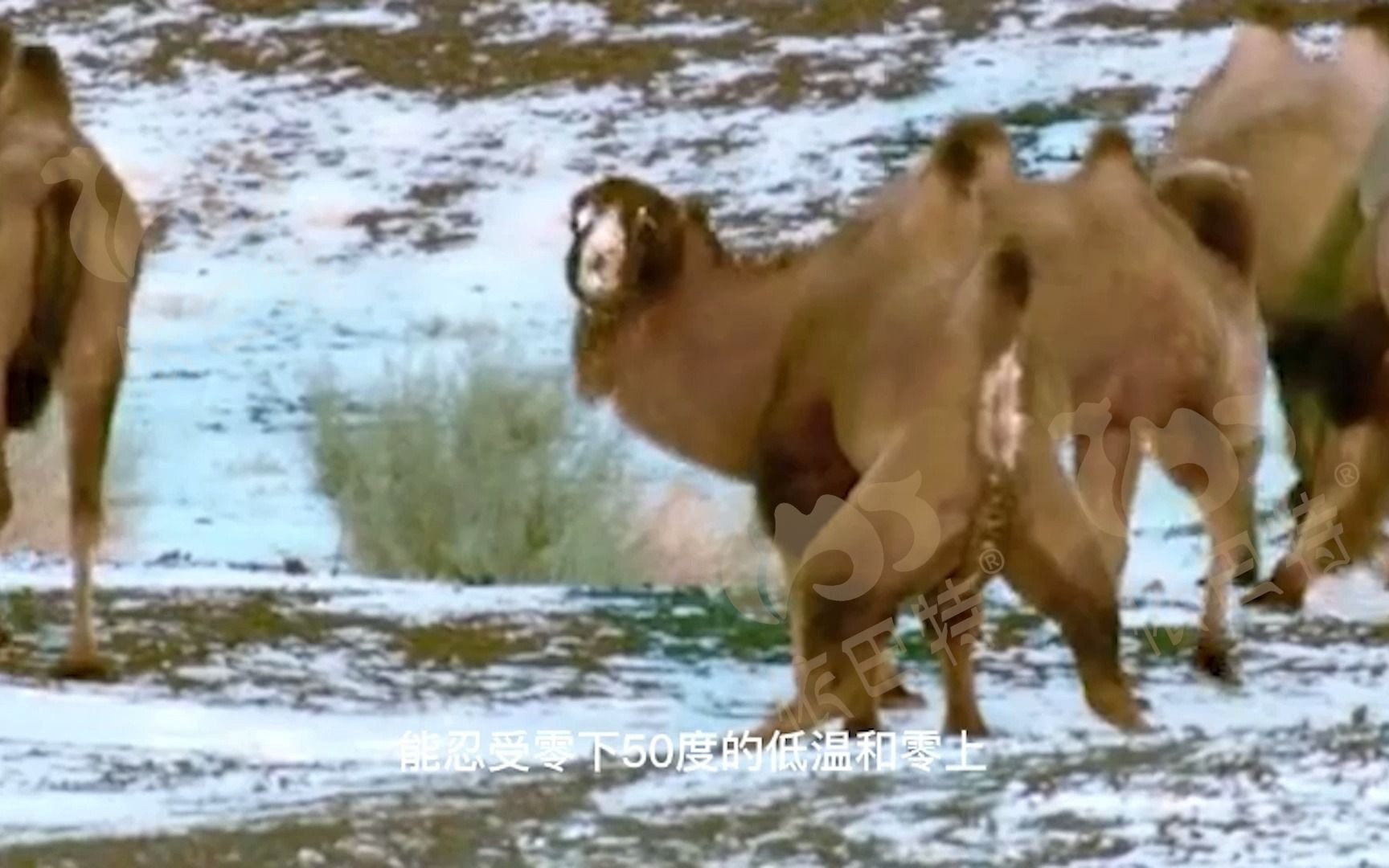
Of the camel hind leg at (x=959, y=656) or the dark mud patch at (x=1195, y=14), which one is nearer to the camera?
the camel hind leg at (x=959, y=656)

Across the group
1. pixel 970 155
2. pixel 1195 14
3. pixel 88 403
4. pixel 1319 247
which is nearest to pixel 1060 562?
pixel 970 155

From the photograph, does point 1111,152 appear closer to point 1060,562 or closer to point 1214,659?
point 1214,659

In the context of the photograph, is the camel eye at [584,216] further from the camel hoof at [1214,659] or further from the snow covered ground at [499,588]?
the camel hoof at [1214,659]

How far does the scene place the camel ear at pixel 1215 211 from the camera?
554 centimetres

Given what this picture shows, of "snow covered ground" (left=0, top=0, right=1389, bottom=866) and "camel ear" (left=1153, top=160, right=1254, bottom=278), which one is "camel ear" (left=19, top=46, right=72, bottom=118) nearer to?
"snow covered ground" (left=0, top=0, right=1389, bottom=866)

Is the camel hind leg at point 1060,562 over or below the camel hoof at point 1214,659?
over

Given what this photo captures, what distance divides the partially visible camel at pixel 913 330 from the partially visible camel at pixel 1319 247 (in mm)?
907

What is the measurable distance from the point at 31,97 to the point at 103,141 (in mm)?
7160

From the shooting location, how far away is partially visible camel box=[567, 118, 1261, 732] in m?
4.56

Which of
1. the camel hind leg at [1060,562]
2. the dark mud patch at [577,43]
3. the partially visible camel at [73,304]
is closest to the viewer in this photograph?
the camel hind leg at [1060,562]

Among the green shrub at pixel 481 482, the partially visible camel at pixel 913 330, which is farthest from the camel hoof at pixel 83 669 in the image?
the green shrub at pixel 481 482

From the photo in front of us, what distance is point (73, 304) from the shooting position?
5.30 meters

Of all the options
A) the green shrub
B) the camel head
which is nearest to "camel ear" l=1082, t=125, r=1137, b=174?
the camel head

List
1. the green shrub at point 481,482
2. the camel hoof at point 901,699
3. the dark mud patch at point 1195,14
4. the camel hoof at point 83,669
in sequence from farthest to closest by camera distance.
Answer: the dark mud patch at point 1195,14 → the green shrub at point 481,482 → the camel hoof at point 83,669 → the camel hoof at point 901,699
